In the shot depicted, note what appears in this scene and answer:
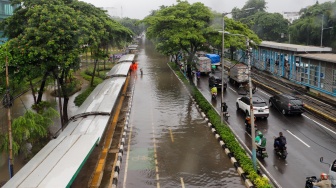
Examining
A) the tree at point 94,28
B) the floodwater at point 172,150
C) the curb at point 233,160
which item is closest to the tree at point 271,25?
the tree at point 94,28

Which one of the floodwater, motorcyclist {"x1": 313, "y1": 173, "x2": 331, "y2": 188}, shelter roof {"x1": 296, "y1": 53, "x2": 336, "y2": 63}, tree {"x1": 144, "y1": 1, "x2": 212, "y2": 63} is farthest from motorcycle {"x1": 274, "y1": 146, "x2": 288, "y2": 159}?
tree {"x1": 144, "y1": 1, "x2": 212, "y2": 63}

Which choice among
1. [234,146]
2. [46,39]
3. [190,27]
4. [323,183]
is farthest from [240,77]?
[323,183]

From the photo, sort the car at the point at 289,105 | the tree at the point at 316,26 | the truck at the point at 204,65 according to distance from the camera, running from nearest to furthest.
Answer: the car at the point at 289,105
the truck at the point at 204,65
the tree at the point at 316,26

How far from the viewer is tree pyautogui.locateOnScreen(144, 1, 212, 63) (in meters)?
34.5

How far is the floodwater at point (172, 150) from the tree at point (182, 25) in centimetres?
580

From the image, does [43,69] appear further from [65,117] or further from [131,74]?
[131,74]

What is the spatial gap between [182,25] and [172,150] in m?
18.1

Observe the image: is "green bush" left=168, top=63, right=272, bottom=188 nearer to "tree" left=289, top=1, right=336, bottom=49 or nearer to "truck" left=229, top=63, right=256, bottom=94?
"truck" left=229, top=63, right=256, bottom=94

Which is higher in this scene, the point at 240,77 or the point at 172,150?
the point at 240,77

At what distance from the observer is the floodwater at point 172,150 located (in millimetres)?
16422

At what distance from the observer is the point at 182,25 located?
35375mm

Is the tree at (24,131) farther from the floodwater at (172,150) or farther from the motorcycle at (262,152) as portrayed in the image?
the motorcycle at (262,152)

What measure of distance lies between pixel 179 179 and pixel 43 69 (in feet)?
35.6

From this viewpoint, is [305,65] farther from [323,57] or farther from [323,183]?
[323,183]
